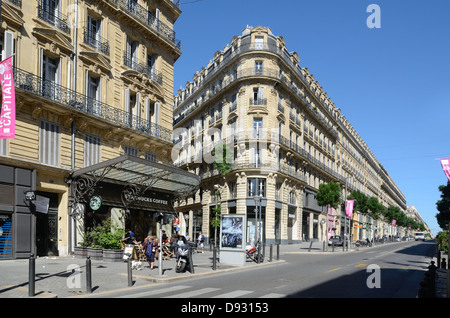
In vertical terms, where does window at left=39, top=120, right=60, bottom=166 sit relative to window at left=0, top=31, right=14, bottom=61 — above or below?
below

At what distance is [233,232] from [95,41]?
13426 millimetres

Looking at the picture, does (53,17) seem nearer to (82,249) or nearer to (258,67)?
(82,249)

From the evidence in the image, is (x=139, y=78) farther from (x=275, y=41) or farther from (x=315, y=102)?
(x=315, y=102)

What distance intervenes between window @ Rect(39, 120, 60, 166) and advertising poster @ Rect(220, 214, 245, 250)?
29.4ft

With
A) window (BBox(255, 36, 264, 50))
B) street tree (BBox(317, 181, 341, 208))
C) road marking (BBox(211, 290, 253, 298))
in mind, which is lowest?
road marking (BBox(211, 290, 253, 298))

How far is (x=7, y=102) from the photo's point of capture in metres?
13.1

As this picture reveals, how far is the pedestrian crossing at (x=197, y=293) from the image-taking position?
10.4m

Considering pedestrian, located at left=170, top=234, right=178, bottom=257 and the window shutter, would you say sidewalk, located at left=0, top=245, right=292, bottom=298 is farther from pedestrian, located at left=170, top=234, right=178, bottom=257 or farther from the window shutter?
the window shutter

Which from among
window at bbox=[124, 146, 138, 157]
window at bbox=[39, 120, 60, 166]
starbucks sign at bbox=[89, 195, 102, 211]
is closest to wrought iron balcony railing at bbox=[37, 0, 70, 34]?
window at bbox=[39, 120, 60, 166]

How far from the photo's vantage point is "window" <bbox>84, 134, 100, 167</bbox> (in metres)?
22.0

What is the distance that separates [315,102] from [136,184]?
125ft

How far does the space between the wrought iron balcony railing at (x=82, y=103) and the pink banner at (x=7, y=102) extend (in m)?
5.39

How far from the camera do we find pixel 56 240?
20031 mm
